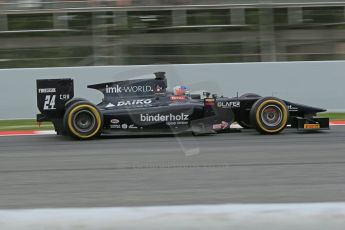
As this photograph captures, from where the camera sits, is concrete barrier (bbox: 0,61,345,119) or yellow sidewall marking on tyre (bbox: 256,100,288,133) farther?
concrete barrier (bbox: 0,61,345,119)

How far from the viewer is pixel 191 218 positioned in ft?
8.86

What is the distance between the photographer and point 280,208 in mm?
2721

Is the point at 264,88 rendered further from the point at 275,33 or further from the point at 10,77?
the point at 10,77

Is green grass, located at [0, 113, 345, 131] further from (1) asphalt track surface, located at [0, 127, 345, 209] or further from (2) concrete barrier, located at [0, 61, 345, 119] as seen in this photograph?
(1) asphalt track surface, located at [0, 127, 345, 209]

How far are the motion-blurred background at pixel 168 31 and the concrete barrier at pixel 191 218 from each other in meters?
12.8

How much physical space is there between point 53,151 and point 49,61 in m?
7.39

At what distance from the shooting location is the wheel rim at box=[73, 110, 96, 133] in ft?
30.5

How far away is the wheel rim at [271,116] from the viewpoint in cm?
952

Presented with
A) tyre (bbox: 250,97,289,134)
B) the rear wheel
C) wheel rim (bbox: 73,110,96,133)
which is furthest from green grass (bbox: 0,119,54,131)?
tyre (bbox: 250,97,289,134)

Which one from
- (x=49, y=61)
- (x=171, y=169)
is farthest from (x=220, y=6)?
(x=171, y=169)

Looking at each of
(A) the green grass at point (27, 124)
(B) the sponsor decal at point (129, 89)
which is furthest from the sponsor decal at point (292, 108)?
(A) the green grass at point (27, 124)

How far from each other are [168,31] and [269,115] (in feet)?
24.6

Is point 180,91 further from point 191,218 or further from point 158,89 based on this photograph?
point 191,218

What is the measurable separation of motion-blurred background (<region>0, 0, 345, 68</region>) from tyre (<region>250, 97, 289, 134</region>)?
20.1 ft
